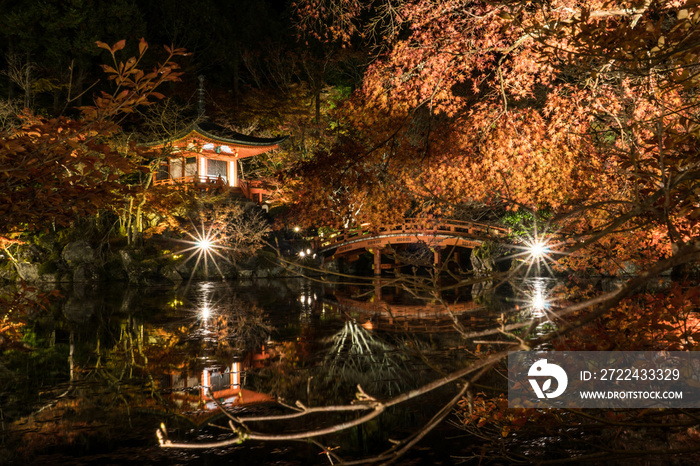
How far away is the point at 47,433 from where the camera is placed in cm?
581

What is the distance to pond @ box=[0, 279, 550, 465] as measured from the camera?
5480mm

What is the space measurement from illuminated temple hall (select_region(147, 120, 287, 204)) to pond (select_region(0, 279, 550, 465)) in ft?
42.4

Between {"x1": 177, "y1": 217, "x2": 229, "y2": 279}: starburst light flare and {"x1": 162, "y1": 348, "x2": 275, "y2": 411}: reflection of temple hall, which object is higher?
{"x1": 177, "y1": 217, "x2": 229, "y2": 279}: starburst light flare

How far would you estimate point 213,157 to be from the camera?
3006cm

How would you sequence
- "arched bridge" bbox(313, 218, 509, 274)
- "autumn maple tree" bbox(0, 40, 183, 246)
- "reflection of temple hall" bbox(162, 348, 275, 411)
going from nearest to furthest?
1. "autumn maple tree" bbox(0, 40, 183, 246)
2. "reflection of temple hall" bbox(162, 348, 275, 411)
3. "arched bridge" bbox(313, 218, 509, 274)

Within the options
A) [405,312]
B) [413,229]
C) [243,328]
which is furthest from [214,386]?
[413,229]

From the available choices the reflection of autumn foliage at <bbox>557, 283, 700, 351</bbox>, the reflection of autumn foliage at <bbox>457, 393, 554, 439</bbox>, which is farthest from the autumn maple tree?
the reflection of autumn foliage at <bbox>557, 283, 700, 351</bbox>

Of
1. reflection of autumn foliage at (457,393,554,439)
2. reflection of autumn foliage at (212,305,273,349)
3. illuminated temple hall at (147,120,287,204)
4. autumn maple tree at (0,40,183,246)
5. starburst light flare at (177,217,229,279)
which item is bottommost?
reflection of autumn foliage at (457,393,554,439)

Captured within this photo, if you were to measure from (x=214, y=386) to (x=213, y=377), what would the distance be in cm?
55

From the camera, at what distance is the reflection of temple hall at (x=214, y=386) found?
698cm

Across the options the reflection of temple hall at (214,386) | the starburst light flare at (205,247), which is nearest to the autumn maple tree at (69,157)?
the reflection of temple hall at (214,386)

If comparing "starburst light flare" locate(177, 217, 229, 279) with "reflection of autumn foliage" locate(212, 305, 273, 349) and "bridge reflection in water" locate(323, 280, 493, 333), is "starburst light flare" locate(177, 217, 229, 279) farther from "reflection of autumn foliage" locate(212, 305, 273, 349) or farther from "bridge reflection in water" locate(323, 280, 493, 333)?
"reflection of autumn foliage" locate(212, 305, 273, 349)

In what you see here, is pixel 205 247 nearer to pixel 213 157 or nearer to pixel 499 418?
pixel 213 157

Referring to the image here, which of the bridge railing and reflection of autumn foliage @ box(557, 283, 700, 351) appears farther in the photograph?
the bridge railing
